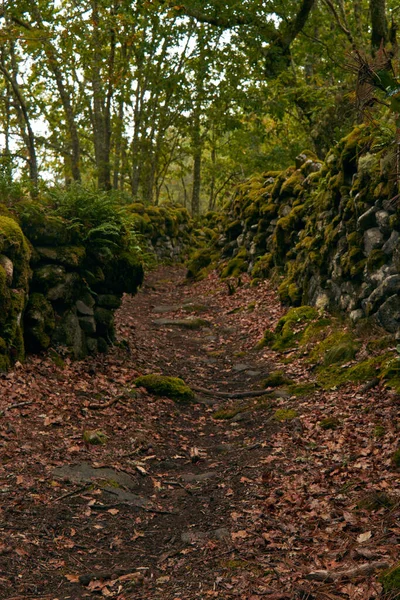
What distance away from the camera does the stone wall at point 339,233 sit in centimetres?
808

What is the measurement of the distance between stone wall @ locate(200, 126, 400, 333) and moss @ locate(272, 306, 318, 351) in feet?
0.91

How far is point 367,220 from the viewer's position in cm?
880

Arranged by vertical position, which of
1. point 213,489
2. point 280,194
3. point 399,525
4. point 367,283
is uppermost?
point 280,194

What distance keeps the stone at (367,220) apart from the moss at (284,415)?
3423 mm

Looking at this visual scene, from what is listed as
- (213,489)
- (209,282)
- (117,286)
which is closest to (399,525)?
(213,489)

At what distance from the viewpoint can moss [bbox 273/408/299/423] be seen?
278 inches

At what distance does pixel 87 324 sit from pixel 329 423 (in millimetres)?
4272

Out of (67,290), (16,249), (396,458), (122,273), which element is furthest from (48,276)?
(396,458)

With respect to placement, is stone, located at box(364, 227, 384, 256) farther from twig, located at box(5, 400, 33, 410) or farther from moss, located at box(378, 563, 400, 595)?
moss, located at box(378, 563, 400, 595)

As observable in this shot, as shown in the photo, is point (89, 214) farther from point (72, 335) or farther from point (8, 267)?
point (8, 267)

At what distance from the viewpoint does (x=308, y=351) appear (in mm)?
9273

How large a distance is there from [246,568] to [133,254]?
6.80 m

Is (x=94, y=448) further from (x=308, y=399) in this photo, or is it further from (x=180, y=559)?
(x=308, y=399)

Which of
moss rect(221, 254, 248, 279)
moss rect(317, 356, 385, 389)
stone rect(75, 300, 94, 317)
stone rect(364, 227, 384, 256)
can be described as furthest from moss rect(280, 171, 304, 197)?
stone rect(75, 300, 94, 317)
